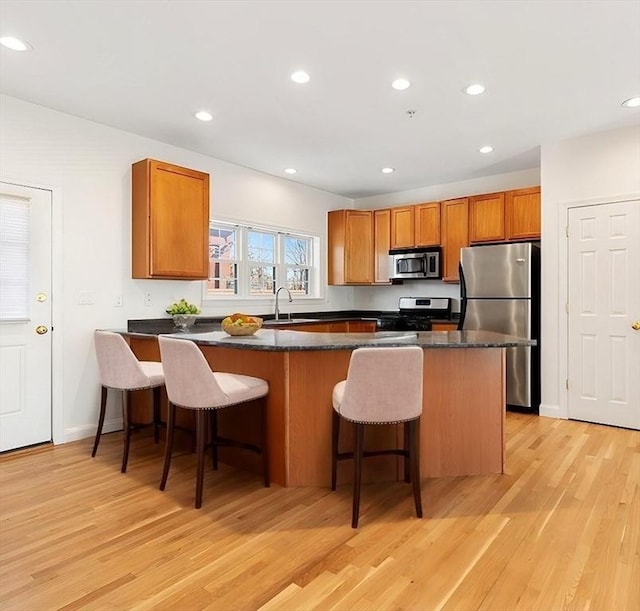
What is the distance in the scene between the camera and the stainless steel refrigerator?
443 cm

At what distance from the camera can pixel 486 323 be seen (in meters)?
4.69

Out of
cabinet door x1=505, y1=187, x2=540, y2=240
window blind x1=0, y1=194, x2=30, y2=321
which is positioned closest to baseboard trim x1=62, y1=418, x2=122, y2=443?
window blind x1=0, y1=194, x2=30, y2=321

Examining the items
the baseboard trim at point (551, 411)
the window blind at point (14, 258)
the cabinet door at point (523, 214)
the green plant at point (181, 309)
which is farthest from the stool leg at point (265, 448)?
the cabinet door at point (523, 214)

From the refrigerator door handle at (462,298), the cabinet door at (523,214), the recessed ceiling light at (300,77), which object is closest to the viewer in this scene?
the recessed ceiling light at (300,77)

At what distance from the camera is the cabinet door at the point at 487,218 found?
5.00 metres

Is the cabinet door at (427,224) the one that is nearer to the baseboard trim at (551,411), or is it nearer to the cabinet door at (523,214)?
the cabinet door at (523,214)

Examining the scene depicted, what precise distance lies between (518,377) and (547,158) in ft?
7.14

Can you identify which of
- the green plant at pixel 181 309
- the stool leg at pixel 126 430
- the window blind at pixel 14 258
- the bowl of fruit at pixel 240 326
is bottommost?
the stool leg at pixel 126 430

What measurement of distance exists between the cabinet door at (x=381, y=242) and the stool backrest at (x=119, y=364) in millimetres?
3754

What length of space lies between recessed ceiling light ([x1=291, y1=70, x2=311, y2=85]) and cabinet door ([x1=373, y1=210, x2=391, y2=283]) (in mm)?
3153

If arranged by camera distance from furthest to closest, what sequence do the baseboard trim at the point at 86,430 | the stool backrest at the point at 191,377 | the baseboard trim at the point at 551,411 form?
the baseboard trim at the point at 551,411
the baseboard trim at the point at 86,430
the stool backrest at the point at 191,377

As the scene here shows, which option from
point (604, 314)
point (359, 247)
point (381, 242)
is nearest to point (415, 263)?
point (381, 242)

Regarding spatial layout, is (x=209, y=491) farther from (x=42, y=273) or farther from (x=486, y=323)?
(x=486, y=323)

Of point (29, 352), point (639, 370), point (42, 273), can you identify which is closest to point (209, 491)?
point (29, 352)
